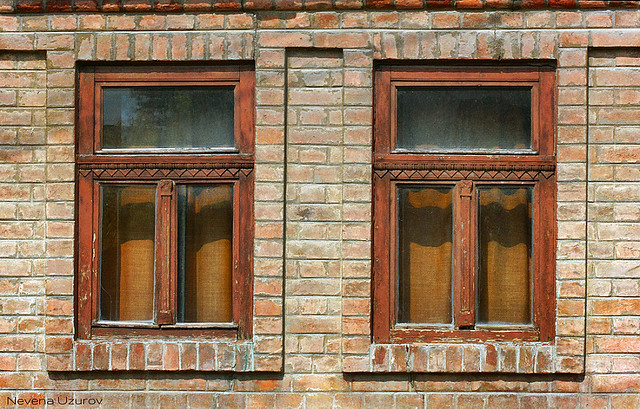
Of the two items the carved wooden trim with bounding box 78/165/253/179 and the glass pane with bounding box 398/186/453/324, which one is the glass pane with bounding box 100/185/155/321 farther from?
the glass pane with bounding box 398/186/453/324

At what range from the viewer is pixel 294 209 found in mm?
4820

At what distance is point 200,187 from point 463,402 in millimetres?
2381

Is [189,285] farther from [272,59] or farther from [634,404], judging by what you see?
[634,404]

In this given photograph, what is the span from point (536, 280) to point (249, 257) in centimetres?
202

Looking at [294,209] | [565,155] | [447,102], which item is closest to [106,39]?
[294,209]

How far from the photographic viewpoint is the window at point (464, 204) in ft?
15.8

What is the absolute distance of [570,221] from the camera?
474 centimetres

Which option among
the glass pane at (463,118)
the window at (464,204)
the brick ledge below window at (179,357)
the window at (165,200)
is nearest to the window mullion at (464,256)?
the window at (464,204)

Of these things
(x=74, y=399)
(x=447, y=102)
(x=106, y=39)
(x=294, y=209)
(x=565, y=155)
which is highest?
(x=106, y=39)

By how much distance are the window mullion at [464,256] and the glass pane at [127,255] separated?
7.12 feet

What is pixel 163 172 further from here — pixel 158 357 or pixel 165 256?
pixel 158 357

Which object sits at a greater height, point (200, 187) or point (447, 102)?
point (447, 102)

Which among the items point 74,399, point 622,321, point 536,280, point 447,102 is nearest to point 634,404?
point 622,321

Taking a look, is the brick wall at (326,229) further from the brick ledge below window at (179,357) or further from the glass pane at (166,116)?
Answer: the glass pane at (166,116)
